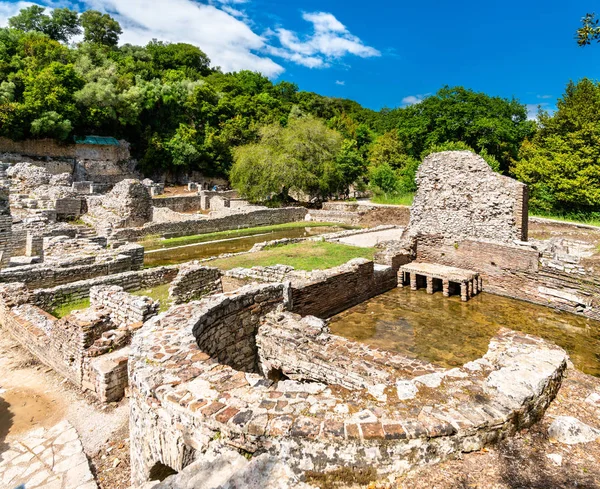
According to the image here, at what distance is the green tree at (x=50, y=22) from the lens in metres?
50.9

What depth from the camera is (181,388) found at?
3.27 metres

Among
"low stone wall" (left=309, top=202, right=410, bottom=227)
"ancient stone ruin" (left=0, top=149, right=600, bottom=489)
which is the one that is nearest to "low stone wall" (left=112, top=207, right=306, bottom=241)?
"low stone wall" (left=309, top=202, right=410, bottom=227)

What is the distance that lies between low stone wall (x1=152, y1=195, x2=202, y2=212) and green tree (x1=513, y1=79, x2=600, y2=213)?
25.5 m

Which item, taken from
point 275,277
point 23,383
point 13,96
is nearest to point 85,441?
point 23,383

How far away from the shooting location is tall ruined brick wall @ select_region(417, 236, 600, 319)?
31.3 ft

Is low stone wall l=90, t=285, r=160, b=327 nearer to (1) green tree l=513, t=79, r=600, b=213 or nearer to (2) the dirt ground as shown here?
(2) the dirt ground

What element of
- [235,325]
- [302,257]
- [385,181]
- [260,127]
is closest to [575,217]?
[385,181]

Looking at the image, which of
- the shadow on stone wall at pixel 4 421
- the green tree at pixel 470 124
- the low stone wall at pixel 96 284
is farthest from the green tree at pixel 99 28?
the shadow on stone wall at pixel 4 421

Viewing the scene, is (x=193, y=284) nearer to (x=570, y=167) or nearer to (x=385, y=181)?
(x=570, y=167)

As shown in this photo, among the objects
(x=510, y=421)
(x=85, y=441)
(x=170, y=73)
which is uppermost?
(x=170, y=73)

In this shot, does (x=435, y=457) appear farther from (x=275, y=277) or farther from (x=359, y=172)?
(x=359, y=172)

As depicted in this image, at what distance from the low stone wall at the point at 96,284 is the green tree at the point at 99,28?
204 ft

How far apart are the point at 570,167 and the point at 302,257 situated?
2031 cm

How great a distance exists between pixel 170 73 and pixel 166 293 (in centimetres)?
5002
